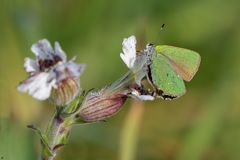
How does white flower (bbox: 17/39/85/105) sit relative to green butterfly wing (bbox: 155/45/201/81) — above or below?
above

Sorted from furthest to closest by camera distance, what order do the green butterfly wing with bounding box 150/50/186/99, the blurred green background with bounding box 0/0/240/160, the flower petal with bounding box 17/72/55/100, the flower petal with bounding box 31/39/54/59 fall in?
the blurred green background with bounding box 0/0/240/160 < the green butterfly wing with bounding box 150/50/186/99 < the flower petal with bounding box 31/39/54/59 < the flower petal with bounding box 17/72/55/100

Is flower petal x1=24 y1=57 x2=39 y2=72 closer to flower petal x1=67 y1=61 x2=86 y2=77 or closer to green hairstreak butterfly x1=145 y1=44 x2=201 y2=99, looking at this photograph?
flower petal x1=67 y1=61 x2=86 y2=77

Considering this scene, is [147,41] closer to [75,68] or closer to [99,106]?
[99,106]

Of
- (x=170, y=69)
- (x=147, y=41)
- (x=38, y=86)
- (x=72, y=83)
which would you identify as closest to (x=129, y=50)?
(x=170, y=69)

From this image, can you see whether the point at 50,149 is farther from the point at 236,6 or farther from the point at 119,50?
the point at 236,6

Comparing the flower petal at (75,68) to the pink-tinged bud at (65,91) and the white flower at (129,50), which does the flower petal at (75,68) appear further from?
the white flower at (129,50)

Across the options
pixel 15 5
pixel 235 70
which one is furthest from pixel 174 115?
pixel 15 5

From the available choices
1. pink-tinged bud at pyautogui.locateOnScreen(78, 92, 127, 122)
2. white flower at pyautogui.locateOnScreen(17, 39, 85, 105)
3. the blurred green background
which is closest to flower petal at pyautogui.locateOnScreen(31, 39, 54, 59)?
white flower at pyautogui.locateOnScreen(17, 39, 85, 105)
